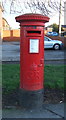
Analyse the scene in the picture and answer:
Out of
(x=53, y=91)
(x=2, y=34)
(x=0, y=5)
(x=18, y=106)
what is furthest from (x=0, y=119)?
(x=2, y=34)

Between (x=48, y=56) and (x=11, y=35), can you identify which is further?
(x=11, y=35)

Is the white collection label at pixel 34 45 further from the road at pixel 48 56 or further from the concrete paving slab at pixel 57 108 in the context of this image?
the road at pixel 48 56

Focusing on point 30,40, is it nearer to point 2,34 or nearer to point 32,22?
point 32,22

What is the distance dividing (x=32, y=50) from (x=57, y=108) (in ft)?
4.22

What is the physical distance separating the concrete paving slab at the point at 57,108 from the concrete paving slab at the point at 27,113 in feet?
0.37

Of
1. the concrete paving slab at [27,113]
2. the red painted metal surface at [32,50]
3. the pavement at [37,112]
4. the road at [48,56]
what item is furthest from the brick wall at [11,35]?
the concrete paving slab at [27,113]

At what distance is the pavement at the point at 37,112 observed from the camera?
4145 mm

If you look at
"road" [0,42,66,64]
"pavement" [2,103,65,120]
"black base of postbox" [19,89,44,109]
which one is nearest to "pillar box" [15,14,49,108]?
"black base of postbox" [19,89,44,109]

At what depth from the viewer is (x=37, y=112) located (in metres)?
4.35

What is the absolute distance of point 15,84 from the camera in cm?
573

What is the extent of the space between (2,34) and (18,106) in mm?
35605

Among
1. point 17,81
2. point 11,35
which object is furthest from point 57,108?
point 11,35

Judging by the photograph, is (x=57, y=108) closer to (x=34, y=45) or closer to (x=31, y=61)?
(x=31, y=61)

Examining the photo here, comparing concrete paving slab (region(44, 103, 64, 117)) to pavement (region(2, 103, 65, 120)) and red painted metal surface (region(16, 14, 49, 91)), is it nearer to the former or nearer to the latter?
pavement (region(2, 103, 65, 120))
